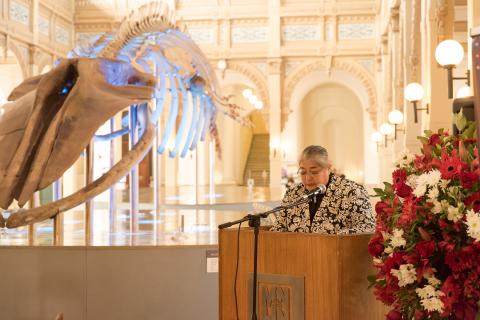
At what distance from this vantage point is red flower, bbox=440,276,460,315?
7.75 ft

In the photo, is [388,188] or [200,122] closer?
[388,188]

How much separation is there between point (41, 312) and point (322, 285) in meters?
3.09

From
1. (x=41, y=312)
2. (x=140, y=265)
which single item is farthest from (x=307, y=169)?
(x=41, y=312)

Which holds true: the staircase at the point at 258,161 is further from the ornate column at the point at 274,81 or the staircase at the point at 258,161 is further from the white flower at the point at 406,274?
the white flower at the point at 406,274

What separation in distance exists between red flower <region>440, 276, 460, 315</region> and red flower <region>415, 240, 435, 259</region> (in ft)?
0.39

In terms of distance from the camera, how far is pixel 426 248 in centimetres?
247

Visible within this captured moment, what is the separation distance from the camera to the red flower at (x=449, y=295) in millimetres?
2361

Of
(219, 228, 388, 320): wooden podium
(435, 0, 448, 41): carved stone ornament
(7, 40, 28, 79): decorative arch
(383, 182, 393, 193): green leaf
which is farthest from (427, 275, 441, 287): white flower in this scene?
(7, 40, 28, 79): decorative arch

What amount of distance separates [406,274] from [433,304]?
152 millimetres

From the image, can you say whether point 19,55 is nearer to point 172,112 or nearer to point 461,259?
point 172,112

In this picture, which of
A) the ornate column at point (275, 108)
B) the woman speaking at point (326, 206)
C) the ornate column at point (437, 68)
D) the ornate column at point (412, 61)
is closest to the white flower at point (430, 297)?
the woman speaking at point (326, 206)

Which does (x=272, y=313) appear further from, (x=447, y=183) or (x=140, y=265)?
(x=140, y=265)

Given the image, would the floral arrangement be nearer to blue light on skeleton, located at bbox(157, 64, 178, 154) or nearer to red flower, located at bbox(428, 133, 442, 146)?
red flower, located at bbox(428, 133, 442, 146)

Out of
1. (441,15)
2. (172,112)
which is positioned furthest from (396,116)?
(172,112)
